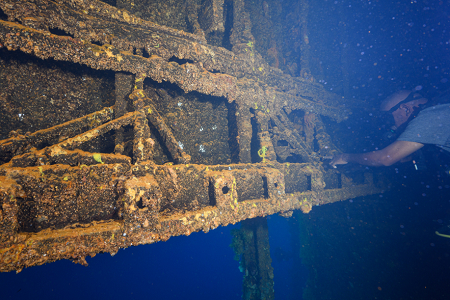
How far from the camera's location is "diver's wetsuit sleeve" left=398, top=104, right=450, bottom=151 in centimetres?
376

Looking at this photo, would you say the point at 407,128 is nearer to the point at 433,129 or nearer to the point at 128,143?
the point at 433,129

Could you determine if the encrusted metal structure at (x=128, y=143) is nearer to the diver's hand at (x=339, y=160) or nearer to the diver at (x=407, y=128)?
the diver's hand at (x=339, y=160)

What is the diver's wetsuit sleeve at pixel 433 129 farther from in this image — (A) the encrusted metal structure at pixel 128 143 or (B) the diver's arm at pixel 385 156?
(A) the encrusted metal structure at pixel 128 143

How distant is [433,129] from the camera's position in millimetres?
3848

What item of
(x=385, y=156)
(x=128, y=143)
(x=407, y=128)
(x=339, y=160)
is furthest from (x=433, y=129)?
(x=128, y=143)

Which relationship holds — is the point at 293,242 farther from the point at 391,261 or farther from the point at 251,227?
the point at 251,227

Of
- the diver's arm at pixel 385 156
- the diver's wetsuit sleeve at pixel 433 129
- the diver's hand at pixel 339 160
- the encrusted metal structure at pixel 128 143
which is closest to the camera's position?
the encrusted metal structure at pixel 128 143

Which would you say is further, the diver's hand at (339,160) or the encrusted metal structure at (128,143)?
the diver's hand at (339,160)

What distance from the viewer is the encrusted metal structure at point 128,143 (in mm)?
1542

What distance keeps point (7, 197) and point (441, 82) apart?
9.86 meters

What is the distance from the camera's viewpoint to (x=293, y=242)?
21.8 metres

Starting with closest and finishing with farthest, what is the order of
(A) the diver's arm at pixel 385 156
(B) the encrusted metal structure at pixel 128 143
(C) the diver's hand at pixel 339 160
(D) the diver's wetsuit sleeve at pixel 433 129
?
(B) the encrusted metal structure at pixel 128 143, (D) the diver's wetsuit sleeve at pixel 433 129, (A) the diver's arm at pixel 385 156, (C) the diver's hand at pixel 339 160

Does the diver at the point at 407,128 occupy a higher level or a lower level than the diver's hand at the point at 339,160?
higher

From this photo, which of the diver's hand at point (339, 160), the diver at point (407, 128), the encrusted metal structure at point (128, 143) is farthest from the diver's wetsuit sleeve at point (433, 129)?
the encrusted metal structure at point (128, 143)
